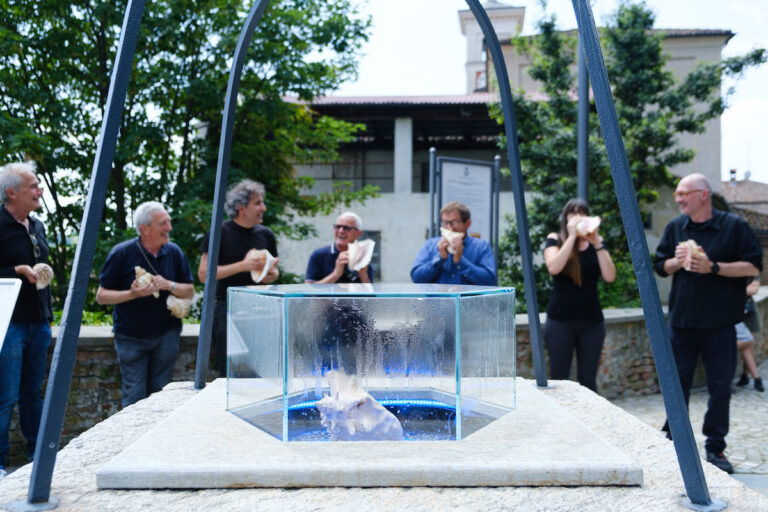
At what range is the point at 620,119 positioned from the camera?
→ 41.9 feet

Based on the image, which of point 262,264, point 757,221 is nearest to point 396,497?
point 262,264

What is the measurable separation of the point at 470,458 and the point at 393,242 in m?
16.8

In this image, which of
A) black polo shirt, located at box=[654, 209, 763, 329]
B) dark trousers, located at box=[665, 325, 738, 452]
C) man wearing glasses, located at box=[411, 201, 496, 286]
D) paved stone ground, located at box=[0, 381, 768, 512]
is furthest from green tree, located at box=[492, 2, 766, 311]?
paved stone ground, located at box=[0, 381, 768, 512]

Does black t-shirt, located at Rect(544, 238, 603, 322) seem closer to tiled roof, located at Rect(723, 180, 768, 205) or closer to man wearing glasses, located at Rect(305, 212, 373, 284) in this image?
man wearing glasses, located at Rect(305, 212, 373, 284)

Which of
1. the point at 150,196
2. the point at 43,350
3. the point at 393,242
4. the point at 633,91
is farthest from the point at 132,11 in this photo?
the point at 393,242

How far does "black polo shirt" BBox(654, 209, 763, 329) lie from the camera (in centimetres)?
363

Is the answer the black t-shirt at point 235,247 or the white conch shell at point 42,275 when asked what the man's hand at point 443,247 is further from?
the white conch shell at point 42,275

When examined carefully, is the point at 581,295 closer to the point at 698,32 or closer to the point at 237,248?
the point at 237,248

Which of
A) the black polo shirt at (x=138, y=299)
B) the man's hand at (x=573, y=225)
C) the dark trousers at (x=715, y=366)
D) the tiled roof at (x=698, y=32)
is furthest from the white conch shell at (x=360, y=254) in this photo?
the tiled roof at (x=698, y=32)

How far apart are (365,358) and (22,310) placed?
2606 mm

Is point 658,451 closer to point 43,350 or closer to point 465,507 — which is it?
point 465,507

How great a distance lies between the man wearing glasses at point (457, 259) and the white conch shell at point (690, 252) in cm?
112

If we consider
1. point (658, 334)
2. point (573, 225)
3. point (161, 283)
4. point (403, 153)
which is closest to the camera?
point (658, 334)

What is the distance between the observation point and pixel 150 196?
34.6 ft
